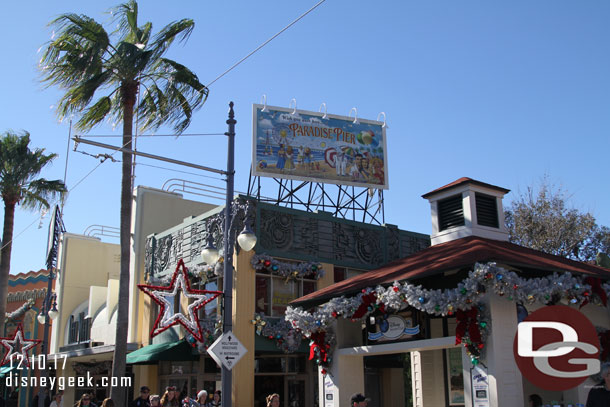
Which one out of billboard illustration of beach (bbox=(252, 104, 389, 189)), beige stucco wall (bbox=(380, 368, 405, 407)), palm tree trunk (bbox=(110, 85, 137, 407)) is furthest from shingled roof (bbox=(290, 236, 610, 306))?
billboard illustration of beach (bbox=(252, 104, 389, 189))

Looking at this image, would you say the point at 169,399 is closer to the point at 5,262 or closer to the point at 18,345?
the point at 18,345

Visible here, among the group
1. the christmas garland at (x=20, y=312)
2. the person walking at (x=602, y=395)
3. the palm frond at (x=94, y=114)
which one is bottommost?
the person walking at (x=602, y=395)

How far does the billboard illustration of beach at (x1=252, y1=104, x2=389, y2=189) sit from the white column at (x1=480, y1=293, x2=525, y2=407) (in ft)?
40.9

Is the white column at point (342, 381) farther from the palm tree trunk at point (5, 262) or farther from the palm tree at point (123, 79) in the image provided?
the palm tree trunk at point (5, 262)

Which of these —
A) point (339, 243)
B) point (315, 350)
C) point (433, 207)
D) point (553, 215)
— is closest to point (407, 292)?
point (315, 350)

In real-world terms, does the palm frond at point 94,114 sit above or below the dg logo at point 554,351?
above

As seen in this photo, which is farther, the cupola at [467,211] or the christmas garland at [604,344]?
the cupola at [467,211]

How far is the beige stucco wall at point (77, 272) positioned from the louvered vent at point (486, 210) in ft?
73.4

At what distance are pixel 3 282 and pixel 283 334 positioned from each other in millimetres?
13362

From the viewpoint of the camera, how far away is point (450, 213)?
1916cm

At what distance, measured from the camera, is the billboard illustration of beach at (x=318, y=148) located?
24891 mm

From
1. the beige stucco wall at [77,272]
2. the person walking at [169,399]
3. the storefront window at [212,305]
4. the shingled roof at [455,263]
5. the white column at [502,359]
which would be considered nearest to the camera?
the person walking at [169,399]

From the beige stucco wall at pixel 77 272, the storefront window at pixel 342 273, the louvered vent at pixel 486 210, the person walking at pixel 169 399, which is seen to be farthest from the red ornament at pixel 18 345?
the louvered vent at pixel 486 210

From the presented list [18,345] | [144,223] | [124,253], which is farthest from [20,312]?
[124,253]
